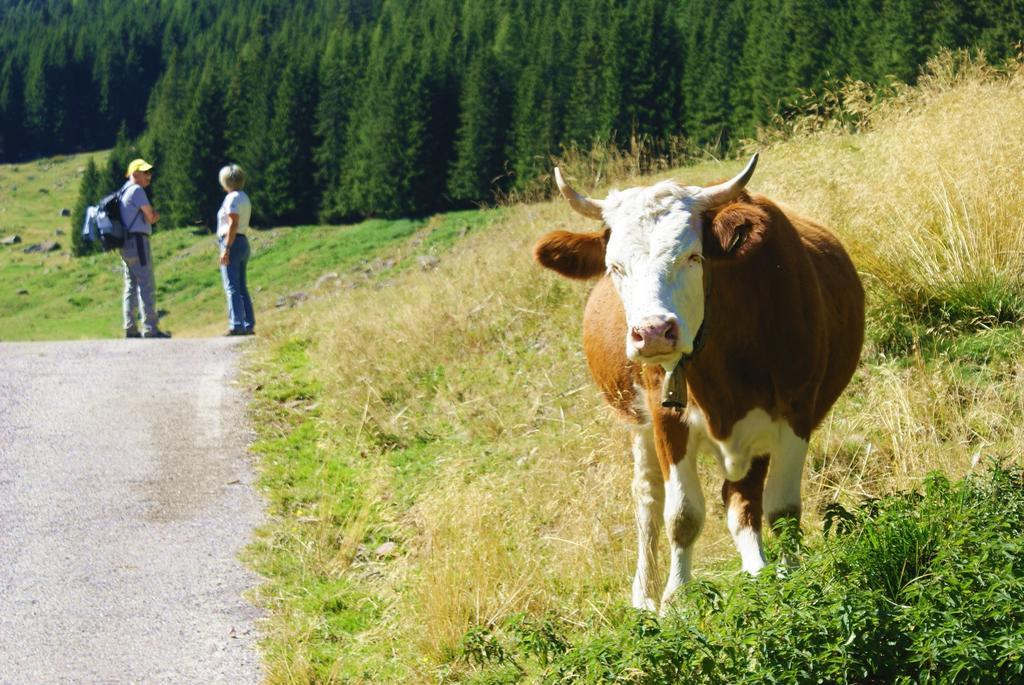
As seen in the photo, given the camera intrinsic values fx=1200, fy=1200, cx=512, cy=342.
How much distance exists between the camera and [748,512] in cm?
537

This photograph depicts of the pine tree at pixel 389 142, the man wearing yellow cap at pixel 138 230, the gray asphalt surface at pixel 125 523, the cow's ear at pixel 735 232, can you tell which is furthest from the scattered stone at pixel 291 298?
the cow's ear at pixel 735 232

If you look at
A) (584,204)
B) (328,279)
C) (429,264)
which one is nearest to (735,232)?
(584,204)

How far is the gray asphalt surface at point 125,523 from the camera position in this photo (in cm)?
621

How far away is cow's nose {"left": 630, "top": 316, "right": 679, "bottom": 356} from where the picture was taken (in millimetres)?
4582

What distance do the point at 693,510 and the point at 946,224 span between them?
4.46 metres

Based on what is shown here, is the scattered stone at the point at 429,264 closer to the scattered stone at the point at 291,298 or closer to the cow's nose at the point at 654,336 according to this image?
the cow's nose at the point at 654,336

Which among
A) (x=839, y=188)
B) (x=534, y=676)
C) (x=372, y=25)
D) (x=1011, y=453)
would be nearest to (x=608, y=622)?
(x=534, y=676)

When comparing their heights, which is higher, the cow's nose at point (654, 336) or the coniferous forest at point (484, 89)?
the cow's nose at point (654, 336)

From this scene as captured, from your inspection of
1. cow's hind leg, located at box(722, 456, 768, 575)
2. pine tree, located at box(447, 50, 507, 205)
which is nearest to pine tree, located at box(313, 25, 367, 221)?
pine tree, located at box(447, 50, 507, 205)

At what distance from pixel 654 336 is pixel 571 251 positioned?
1.15 m

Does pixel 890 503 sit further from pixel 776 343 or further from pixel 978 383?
pixel 978 383

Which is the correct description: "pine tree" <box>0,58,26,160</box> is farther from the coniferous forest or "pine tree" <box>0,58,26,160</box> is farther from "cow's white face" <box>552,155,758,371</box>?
"cow's white face" <box>552,155,758,371</box>

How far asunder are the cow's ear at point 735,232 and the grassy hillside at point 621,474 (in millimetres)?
1216

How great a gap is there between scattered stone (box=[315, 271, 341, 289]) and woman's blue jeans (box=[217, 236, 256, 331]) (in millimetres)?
37491
